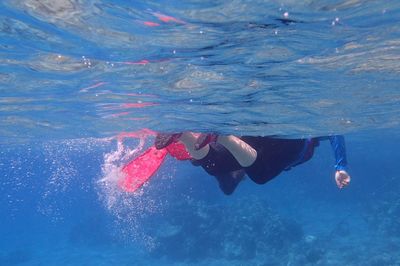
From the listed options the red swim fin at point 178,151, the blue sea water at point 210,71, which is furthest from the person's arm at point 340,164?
the red swim fin at point 178,151

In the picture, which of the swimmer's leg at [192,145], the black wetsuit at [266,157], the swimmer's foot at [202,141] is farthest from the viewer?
the black wetsuit at [266,157]

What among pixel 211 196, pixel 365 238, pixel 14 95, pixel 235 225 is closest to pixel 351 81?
pixel 14 95

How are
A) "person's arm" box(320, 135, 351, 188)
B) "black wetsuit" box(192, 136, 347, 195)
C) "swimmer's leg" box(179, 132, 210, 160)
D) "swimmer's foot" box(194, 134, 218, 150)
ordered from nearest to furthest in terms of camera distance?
"swimmer's foot" box(194, 134, 218, 150)
"swimmer's leg" box(179, 132, 210, 160)
"person's arm" box(320, 135, 351, 188)
"black wetsuit" box(192, 136, 347, 195)

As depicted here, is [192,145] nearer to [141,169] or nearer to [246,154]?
[246,154]

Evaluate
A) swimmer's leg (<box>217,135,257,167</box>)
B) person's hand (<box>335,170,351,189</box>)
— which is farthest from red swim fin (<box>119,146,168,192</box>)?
person's hand (<box>335,170,351,189</box>)

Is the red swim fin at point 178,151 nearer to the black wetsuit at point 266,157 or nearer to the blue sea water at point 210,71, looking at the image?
the black wetsuit at point 266,157

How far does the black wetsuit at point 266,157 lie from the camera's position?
984 cm

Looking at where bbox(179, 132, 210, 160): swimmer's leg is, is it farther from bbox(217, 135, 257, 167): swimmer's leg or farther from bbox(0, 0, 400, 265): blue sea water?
bbox(0, 0, 400, 265): blue sea water

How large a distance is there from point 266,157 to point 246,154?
1025mm

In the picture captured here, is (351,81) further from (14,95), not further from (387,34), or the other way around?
(14,95)

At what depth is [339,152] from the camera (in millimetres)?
10305

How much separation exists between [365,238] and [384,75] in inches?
888

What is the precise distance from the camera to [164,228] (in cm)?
3309

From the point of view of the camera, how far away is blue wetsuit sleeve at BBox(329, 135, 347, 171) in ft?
32.7
